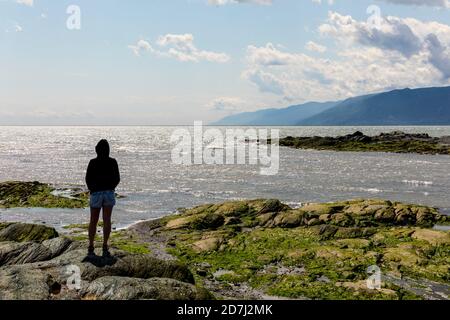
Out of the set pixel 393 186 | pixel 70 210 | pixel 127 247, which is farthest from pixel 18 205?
pixel 393 186

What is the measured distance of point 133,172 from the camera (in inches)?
3285

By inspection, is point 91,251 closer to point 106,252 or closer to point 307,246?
point 106,252

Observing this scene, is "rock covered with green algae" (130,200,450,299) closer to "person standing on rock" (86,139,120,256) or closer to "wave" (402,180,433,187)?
"person standing on rock" (86,139,120,256)

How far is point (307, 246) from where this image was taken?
27078mm

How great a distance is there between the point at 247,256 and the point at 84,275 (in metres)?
13.9

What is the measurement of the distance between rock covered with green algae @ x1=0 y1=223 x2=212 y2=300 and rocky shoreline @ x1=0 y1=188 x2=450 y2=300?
0.03 meters

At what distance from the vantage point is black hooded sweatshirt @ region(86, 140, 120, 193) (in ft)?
46.3

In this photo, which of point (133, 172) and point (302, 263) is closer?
point (302, 263)

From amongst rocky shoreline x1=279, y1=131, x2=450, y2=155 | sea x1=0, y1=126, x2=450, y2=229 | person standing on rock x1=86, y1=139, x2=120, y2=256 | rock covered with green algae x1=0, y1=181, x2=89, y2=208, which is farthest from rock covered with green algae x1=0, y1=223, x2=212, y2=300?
rocky shoreline x1=279, y1=131, x2=450, y2=155

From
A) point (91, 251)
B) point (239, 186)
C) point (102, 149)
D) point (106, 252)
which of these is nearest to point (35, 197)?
point (239, 186)

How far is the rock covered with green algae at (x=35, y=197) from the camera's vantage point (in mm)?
46438
